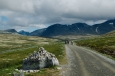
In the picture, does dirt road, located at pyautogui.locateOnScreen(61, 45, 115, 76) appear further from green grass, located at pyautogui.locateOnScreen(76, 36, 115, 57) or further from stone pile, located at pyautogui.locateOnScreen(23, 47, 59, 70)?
green grass, located at pyautogui.locateOnScreen(76, 36, 115, 57)

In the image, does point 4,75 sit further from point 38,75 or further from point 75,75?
point 75,75

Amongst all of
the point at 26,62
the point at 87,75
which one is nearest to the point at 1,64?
the point at 26,62

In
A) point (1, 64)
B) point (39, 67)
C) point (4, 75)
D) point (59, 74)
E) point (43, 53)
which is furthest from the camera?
point (1, 64)

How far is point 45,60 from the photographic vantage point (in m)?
39.4

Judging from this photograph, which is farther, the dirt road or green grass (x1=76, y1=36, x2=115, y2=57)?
green grass (x1=76, y1=36, x2=115, y2=57)

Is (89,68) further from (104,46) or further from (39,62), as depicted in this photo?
(104,46)

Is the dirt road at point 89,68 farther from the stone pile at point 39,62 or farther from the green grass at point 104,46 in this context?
the green grass at point 104,46

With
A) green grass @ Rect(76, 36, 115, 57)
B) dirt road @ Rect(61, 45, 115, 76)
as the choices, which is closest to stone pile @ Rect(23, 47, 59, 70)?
dirt road @ Rect(61, 45, 115, 76)

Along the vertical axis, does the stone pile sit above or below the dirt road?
above

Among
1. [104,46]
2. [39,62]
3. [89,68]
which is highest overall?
[39,62]

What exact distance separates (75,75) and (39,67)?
33.0 feet

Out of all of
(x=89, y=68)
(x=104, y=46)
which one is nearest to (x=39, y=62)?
(x=89, y=68)

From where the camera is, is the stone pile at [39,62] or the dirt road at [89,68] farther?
the stone pile at [39,62]

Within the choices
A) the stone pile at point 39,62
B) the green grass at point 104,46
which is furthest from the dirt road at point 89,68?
the green grass at point 104,46
